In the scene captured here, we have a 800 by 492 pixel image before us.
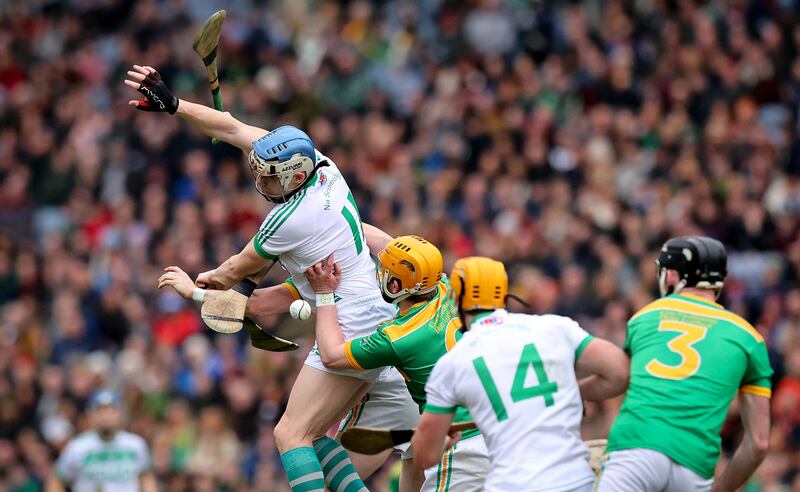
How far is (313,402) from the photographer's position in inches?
340

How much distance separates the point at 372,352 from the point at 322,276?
2.30 ft

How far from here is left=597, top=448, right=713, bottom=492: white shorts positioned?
691 centimetres

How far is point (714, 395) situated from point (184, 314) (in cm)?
1123

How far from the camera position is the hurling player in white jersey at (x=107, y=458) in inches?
528

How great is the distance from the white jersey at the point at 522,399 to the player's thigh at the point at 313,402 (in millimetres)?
1636

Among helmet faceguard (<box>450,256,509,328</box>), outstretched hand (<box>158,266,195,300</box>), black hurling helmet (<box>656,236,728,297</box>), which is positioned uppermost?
black hurling helmet (<box>656,236,728,297</box>)

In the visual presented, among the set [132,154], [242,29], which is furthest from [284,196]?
[242,29]

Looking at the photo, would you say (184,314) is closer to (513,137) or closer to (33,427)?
(33,427)

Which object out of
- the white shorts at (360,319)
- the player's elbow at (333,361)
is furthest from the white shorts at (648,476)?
the white shorts at (360,319)

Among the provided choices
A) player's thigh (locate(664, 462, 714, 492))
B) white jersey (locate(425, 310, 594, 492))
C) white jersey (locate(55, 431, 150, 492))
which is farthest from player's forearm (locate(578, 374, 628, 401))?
white jersey (locate(55, 431, 150, 492))

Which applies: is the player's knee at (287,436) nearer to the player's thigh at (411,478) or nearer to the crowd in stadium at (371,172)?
the player's thigh at (411,478)

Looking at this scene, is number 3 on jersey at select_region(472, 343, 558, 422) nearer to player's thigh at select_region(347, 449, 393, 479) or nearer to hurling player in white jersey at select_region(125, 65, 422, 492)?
hurling player in white jersey at select_region(125, 65, 422, 492)

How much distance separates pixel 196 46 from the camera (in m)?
9.31

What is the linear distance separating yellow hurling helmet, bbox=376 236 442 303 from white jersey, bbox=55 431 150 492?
5.96m
